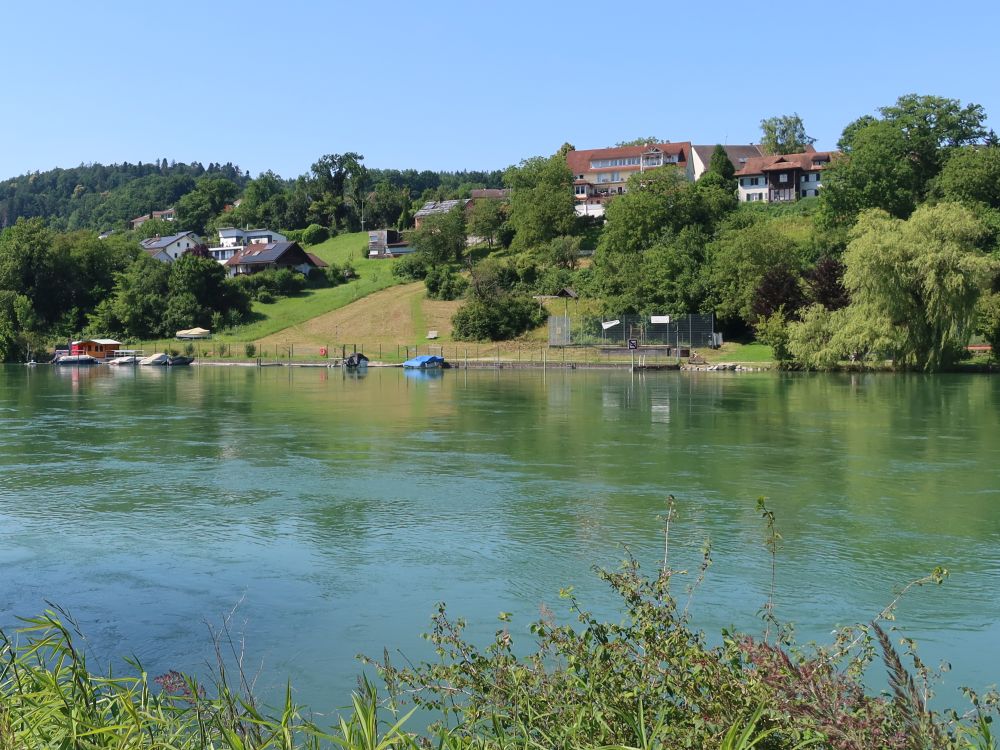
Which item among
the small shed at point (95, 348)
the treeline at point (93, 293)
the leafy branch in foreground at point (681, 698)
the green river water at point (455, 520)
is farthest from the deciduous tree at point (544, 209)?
the leafy branch in foreground at point (681, 698)

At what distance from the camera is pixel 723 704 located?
5840 mm

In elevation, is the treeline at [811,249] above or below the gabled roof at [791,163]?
below

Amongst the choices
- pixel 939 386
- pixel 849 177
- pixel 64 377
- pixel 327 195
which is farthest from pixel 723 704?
pixel 327 195

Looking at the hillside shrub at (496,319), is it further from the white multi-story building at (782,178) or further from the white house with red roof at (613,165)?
the white house with red roof at (613,165)

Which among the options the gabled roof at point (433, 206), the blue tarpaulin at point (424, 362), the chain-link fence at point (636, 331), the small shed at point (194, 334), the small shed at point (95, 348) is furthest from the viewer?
the gabled roof at point (433, 206)

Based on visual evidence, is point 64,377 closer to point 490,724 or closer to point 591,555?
point 591,555

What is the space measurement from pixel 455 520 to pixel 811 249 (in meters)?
71.9

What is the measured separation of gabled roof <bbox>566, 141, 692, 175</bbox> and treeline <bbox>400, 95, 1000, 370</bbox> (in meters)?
14.0

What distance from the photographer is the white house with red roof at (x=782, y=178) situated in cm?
11475

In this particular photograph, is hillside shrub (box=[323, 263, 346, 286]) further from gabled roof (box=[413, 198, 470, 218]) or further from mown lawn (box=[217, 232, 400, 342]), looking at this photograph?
gabled roof (box=[413, 198, 470, 218])

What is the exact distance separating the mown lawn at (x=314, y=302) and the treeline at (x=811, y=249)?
5.38 m

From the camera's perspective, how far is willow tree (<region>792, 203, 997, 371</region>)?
54.5m

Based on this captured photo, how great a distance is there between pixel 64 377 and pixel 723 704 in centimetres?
6897

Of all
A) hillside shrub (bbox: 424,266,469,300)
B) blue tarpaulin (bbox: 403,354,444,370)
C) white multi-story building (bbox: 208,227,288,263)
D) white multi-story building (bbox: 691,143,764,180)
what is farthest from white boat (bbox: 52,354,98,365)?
white multi-story building (bbox: 691,143,764,180)
